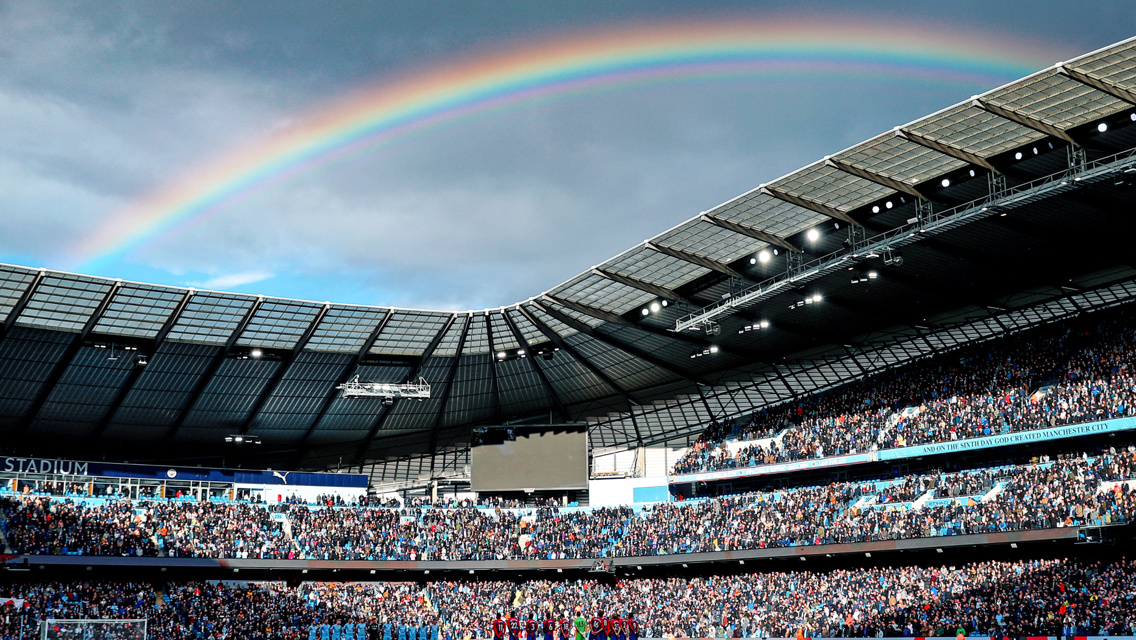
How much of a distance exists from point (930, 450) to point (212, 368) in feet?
136

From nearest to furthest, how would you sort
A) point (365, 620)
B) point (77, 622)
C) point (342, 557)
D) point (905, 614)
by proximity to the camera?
1. point (77, 622)
2. point (905, 614)
3. point (365, 620)
4. point (342, 557)

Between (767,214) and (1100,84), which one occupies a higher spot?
(1100,84)

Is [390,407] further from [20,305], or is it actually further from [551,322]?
[20,305]

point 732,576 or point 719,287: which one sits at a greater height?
point 719,287

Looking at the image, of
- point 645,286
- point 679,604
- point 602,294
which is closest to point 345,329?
point 602,294

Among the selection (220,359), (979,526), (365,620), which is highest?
(220,359)

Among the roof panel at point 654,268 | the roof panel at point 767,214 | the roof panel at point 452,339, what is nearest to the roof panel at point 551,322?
the roof panel at point 452,339

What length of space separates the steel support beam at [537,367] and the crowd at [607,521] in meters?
8.55

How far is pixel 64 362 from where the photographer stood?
54812 mm

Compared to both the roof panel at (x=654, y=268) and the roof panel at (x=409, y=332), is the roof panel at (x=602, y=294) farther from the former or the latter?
the roof panel at (x=409, y=332)

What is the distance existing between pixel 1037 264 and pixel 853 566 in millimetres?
18196

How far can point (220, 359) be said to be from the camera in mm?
58125

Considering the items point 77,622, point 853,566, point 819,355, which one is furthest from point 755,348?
point 77,622

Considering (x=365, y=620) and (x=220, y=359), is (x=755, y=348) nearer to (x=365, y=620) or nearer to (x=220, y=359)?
(x=365, y=620)
